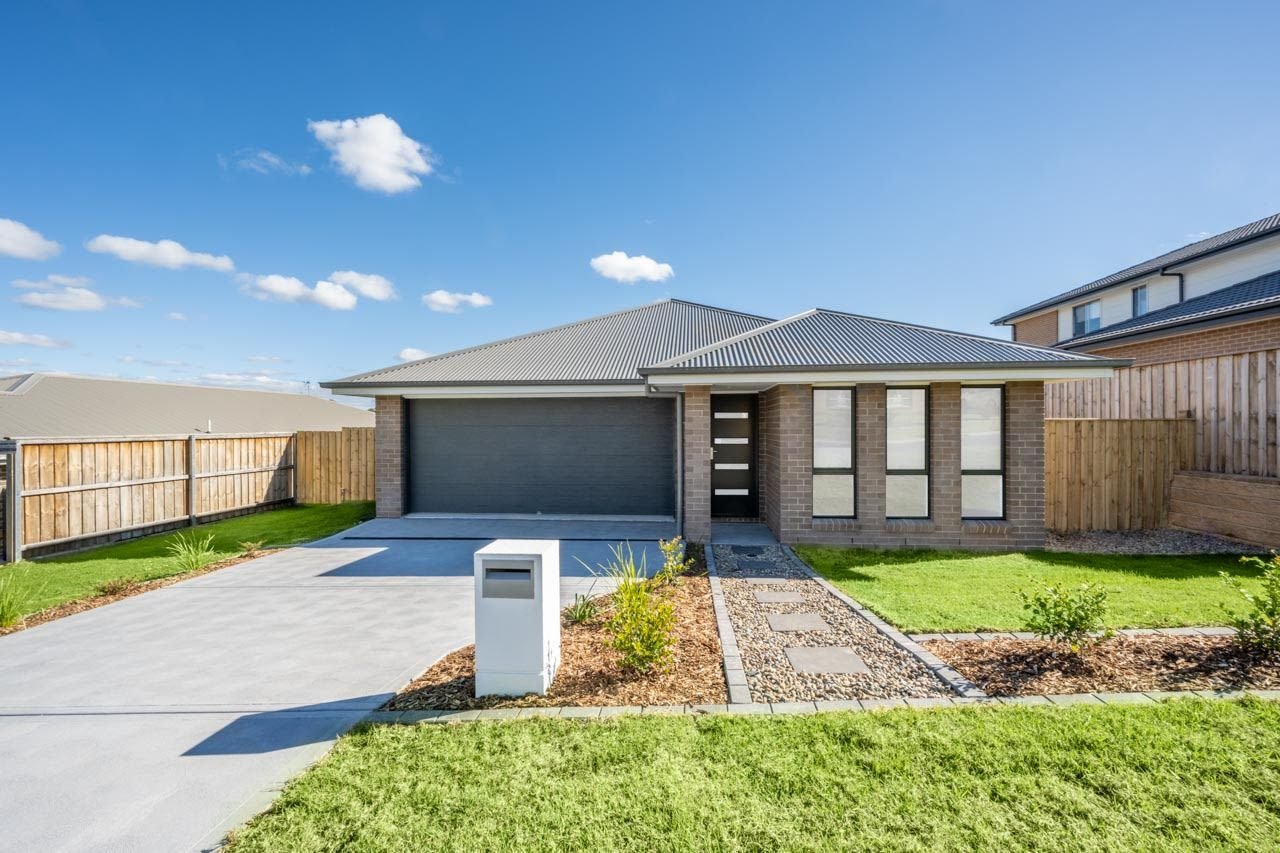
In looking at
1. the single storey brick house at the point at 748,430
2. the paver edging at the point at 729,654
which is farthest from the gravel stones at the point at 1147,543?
the paver edging at the point at 729,654

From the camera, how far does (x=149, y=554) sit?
903 cm

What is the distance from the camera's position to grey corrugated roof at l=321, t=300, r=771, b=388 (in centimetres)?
1093

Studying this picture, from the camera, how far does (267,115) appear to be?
12547 mm

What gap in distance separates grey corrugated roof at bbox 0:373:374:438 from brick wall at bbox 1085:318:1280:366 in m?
25.6

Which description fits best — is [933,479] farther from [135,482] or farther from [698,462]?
[135,482]

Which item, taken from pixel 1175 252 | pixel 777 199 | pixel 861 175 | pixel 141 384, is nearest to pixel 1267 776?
pixel 861 175

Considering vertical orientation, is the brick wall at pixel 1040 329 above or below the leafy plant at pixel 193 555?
above

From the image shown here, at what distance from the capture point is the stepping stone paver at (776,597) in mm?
6266

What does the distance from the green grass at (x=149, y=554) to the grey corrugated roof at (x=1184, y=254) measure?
77.4ft

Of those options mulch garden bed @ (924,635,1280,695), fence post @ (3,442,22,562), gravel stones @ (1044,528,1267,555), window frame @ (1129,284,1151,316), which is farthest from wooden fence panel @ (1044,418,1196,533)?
fence post @ (3,442,22,562)

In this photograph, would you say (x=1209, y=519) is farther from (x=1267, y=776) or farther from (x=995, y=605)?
(x=1267, y=776)

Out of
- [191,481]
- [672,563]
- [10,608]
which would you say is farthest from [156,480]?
[672,563]

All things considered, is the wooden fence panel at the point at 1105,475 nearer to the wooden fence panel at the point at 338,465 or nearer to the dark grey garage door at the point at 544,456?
the dark grey garage door at the point at 544,456

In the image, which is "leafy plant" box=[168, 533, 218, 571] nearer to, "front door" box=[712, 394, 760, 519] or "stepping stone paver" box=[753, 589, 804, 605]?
"stepping stone paver" box=[753, 589, 804, 605]
